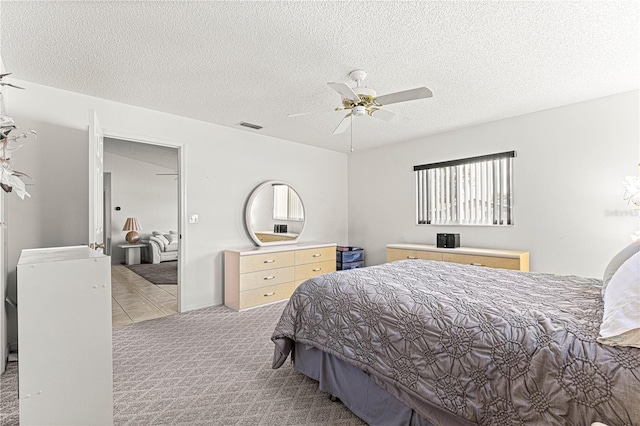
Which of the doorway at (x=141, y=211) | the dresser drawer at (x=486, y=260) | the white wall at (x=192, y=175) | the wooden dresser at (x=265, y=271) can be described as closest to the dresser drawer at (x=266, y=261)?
the wooden dresser at (x=265, y=271)

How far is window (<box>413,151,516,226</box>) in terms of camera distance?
4.07 meters

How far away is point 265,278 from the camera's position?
4.23 m

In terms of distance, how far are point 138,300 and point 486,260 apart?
465 centimetres

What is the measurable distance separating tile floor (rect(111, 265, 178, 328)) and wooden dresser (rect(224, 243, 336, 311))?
2.60 ft

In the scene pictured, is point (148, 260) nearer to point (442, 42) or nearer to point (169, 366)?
point (169, 366)

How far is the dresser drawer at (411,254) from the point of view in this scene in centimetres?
425

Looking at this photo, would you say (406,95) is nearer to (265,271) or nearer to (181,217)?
(265,271)

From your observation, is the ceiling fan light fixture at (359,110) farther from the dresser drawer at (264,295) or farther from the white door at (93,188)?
the dresser drawer at (264,295)

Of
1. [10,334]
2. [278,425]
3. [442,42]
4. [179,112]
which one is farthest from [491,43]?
[10,334]

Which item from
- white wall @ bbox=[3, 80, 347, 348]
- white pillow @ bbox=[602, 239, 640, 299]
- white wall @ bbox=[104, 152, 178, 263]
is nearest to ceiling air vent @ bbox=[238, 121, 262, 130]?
white wall @ bbox=[3, 80, 347, 348]

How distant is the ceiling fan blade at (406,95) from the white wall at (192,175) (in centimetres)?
256

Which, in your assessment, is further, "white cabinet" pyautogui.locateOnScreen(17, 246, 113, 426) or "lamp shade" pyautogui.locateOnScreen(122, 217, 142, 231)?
"lamp shade" pyautogui.locateOnScreen(122, 217, 142, 231)

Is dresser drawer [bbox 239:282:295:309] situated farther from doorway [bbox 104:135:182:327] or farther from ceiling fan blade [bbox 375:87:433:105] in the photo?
ceiling fan blade [bbox 375:87:433:105]

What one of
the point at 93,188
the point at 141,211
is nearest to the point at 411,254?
the point at 93,188
